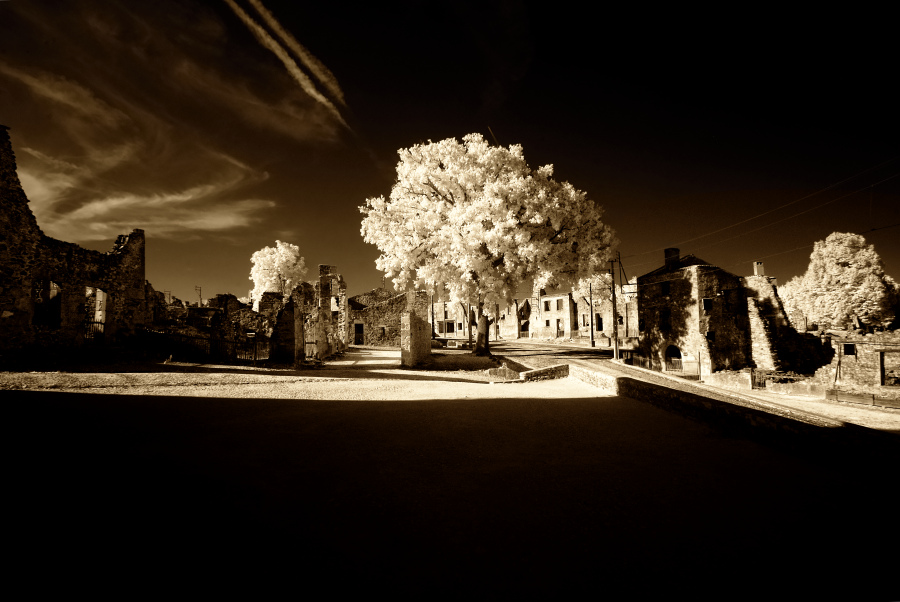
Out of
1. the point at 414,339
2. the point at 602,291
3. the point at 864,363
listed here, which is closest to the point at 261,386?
the point at 414,339

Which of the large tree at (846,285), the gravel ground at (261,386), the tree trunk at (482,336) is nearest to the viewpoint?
the gravel ground at (261,386)

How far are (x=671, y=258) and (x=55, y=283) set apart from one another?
119ft

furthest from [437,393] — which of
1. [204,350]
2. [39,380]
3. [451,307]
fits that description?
[451,307]

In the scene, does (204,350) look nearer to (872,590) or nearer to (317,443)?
(317,443)

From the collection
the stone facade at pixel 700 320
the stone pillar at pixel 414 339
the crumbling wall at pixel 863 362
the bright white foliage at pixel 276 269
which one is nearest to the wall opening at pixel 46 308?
the stone pillar at pixel 414 339

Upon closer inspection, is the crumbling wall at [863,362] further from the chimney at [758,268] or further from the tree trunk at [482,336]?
the tree trunk at [482,336]

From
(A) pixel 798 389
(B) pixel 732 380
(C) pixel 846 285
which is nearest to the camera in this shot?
(A) pixel 798 389

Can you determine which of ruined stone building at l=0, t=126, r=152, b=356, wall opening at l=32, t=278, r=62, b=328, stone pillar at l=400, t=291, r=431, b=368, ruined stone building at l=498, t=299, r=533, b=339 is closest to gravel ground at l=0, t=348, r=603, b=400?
stone pillar at l=400, t=291, r=431, b=368

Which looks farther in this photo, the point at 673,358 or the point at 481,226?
the point at 673,358

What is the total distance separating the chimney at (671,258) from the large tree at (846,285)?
17.1 m

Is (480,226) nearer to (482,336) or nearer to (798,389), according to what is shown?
(482,336)

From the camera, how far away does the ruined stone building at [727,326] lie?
2633 cm

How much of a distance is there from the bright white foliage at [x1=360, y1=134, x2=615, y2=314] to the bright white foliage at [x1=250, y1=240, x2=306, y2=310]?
31120 millimetres

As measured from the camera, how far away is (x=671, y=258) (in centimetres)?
3058
